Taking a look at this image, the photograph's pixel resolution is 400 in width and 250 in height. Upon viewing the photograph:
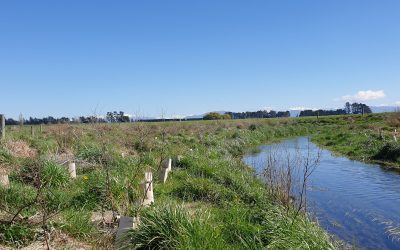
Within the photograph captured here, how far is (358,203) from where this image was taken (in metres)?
12.6

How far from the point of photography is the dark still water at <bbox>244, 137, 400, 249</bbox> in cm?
953

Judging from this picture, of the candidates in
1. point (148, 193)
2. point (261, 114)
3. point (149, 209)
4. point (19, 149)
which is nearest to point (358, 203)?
point (148, 193)

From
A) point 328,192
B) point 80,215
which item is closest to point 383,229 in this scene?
point 328,192

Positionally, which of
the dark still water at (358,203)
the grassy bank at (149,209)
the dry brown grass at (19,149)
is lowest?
the dark still water at (358,203)

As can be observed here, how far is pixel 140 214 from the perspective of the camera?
7219mm

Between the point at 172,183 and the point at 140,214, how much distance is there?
4235 millimetres

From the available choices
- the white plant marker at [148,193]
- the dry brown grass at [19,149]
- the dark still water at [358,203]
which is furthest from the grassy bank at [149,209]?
the dark still water at [358,203]

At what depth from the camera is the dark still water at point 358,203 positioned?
953cm

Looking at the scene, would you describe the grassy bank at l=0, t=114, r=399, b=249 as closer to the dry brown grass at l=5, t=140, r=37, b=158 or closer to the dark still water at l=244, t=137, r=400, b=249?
the dry brown grass at l=5, t=140, r=37, b=158

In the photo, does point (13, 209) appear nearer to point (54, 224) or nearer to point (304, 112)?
point (54, 224)

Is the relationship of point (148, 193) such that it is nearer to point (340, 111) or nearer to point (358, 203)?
point (358, 203)

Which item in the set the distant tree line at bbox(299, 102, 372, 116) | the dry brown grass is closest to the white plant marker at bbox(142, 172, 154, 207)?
the dry brown grass

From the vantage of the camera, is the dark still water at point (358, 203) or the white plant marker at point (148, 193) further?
the dark still water at point (358, 203)

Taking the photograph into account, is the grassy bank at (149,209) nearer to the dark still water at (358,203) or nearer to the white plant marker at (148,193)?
the white plant marker at (148,193)
